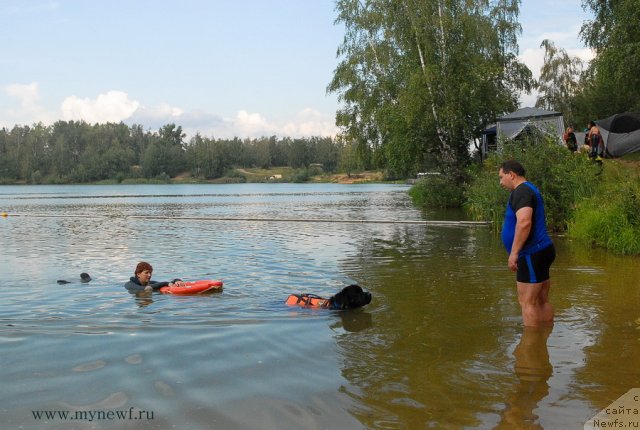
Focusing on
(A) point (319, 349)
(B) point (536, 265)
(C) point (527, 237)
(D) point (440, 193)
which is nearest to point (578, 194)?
(B) point (536, 265)

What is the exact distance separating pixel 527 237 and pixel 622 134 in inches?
916

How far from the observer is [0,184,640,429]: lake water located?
4.95 meters

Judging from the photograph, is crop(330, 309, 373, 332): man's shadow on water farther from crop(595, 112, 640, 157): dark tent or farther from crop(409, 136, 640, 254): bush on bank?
crop(595, 112, 640, 157): dark tent

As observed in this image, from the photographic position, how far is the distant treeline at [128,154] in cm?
15012

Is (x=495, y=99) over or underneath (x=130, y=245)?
over

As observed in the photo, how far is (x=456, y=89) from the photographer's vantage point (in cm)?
3041

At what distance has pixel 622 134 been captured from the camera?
26.8 metres

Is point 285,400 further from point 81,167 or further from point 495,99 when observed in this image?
Result: point 81,167

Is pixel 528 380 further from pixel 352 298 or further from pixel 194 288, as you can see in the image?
pixel 194 288

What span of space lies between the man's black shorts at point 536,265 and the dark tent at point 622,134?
2238cm

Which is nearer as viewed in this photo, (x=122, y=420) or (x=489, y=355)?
(x=122, y=420)

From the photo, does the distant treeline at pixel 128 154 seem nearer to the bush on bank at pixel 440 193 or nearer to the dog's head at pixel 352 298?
the bush on bank at pixel 440 193

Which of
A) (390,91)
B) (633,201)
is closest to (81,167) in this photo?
(390,91)

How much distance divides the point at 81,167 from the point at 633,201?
150m
